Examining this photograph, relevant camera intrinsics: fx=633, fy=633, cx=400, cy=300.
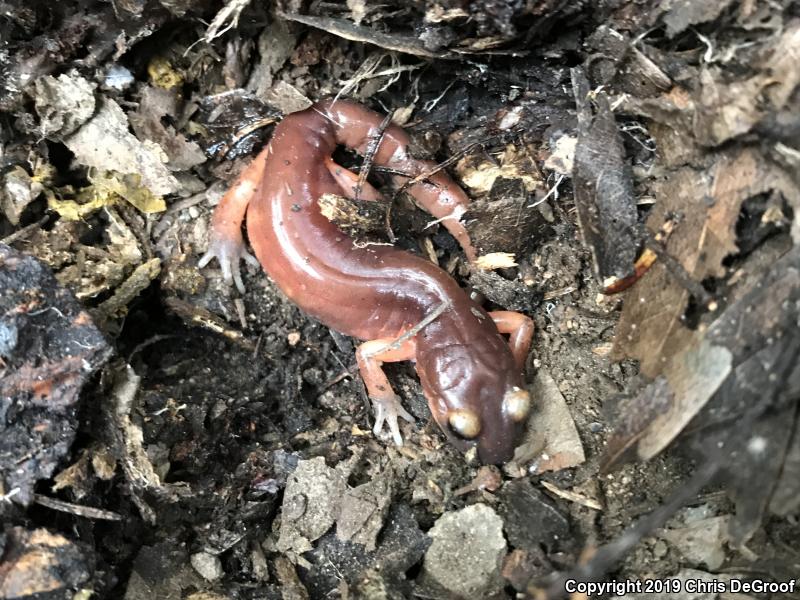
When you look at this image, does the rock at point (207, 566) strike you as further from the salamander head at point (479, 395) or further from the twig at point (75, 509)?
the salamander head at point (479, 395)

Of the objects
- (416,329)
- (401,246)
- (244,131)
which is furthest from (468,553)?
(244,131)

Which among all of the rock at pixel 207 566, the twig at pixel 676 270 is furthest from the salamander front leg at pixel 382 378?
the twig at pixel 676 270

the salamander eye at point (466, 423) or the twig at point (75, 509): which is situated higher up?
the twig at point (75, 509)

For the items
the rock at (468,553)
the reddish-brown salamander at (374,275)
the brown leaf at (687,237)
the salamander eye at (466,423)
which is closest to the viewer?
the brown leaf at (687,237)

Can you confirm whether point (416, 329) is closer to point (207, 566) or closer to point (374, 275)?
point (374, 275)

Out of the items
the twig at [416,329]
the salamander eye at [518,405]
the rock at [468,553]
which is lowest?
the rock at [468,553]

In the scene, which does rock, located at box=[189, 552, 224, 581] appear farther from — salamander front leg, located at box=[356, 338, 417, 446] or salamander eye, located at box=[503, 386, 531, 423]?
salamander eye, located at box=[503, 386, 531, 423]

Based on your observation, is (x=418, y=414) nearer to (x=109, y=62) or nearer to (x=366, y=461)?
(x=366, y=461)
